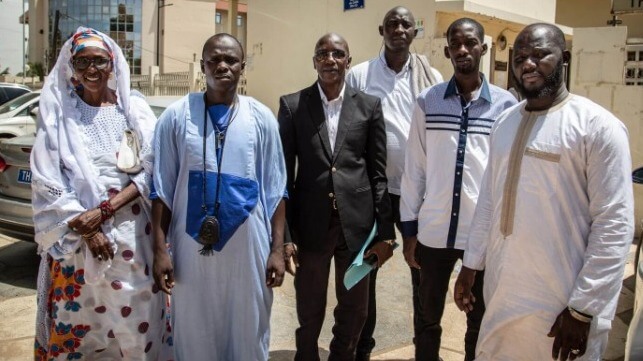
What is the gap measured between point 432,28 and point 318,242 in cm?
746

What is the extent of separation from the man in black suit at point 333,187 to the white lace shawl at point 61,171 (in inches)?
30.4

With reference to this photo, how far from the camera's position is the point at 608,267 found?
2.07 metres

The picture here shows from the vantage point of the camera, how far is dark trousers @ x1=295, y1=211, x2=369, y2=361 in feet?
10.5

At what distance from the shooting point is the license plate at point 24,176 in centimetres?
490

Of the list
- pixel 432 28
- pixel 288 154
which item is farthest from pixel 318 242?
pixel 432 28

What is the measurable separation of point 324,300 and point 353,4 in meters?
9.27

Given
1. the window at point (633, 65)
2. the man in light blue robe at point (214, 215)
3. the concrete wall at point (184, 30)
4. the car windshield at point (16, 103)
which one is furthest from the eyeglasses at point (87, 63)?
the concrete wall at point (184, 30)

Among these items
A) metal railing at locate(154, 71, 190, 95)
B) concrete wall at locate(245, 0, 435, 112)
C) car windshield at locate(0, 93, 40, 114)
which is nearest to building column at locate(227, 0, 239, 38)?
concrete wall at locate(245, 0, 435, 112)

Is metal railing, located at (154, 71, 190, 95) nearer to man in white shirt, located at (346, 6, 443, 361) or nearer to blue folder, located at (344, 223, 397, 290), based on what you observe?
man in white shirt, located at (346, 6, 443, 361)

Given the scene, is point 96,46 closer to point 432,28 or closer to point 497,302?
point 497,302

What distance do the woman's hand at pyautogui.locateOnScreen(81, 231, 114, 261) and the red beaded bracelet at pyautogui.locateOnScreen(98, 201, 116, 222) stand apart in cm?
8

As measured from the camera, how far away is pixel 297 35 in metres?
13.2

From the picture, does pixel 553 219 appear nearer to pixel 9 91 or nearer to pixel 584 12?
pixel 584 12

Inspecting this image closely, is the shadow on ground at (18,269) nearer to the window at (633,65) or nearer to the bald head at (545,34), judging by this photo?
the bald head at (545,34)
